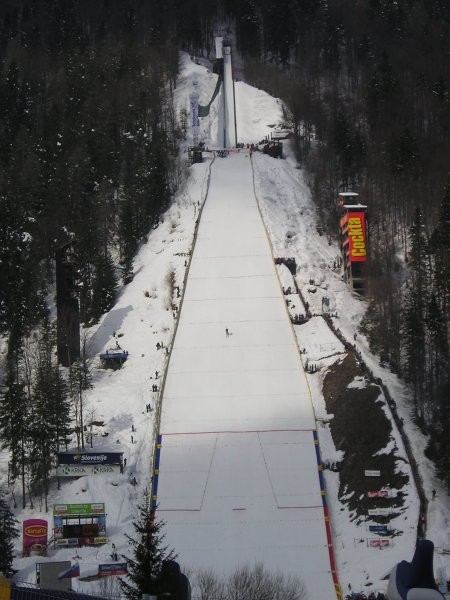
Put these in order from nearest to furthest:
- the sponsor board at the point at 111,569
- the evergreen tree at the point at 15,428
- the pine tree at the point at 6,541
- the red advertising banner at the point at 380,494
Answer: the sponsor board at the point at 111,569, the pine tree at the point at 6,541, the red advertising banner at the point at 380,494, the evergreen tree at the point at 15,428

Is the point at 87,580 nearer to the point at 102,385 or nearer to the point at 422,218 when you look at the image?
the point at 102,385

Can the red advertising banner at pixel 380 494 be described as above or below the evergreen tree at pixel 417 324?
below

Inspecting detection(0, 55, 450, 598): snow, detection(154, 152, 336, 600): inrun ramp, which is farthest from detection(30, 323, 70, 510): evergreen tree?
detection(154, 152, 336, 600): inrun ramp

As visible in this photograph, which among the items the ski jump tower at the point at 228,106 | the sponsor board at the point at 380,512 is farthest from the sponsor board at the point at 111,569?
the ski jump tower at the point at 228,106

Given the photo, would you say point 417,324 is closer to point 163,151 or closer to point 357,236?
point 357,236

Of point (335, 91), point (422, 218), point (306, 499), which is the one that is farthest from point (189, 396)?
point (335, 91)

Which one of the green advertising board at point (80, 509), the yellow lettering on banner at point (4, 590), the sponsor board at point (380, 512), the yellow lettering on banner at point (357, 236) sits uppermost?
the yellow lettering on banner at point (357, 236)

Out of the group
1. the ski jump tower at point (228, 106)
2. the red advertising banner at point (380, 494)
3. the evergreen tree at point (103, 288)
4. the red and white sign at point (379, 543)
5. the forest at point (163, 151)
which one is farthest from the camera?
the ski jump tower at point (228, 106)

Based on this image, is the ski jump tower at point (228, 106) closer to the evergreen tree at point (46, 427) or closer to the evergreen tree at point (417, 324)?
the evergreen tree at point (417, 324)

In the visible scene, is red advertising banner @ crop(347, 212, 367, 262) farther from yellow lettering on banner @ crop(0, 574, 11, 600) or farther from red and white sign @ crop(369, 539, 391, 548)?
yellow lettering on banner @ crop(0, 574, 11, 600)
